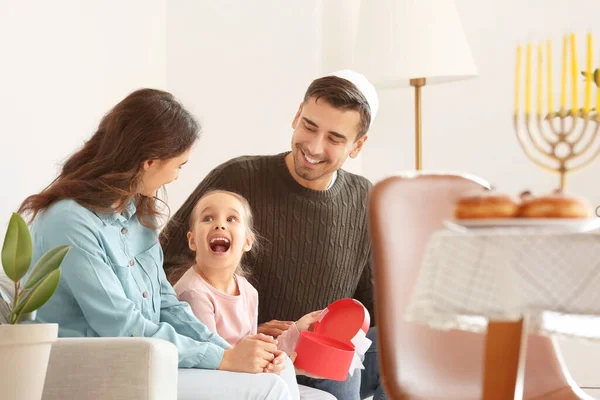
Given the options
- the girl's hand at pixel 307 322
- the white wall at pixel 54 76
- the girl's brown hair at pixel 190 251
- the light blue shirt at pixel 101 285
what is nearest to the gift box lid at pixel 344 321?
the girl's hand at pixel 307 322

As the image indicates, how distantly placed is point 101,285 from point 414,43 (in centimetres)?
210

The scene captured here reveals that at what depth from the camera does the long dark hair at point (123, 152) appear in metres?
1.98

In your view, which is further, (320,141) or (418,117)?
(418,117)

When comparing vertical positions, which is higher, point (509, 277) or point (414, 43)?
point (414, 43)

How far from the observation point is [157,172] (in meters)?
2.08

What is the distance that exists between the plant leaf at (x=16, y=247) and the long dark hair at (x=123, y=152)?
335mm

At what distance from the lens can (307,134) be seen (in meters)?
2.76

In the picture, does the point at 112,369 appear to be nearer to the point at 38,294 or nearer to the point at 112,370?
the point at 112,370

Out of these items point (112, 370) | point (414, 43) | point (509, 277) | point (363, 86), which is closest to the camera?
point (509, 277)

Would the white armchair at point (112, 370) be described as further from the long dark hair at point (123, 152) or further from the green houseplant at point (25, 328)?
the long dark hair at point (123, 152)

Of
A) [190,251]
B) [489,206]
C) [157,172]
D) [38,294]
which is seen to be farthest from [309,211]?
[489,206]

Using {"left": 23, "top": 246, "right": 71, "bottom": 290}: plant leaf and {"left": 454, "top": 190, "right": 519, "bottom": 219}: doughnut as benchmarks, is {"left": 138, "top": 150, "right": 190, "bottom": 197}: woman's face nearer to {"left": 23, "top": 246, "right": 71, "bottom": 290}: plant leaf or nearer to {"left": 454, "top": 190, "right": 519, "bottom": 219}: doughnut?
{"left": 23, "top": 246, "right": 71, "bottom": 290}: plant leaf

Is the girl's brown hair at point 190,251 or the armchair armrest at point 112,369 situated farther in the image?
the girl's brown hair at point 190,251

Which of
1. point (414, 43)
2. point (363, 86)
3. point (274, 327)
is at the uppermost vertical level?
point (414, 43)
